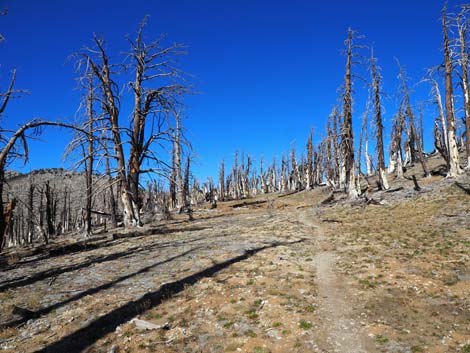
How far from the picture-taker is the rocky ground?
7.38m

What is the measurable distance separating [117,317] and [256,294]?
389 centimetres

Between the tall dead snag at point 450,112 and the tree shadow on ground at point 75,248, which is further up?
the tall dead snag at point 450,112

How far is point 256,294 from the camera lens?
9633 millimetres

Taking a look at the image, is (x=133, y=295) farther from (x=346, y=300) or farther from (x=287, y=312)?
(x=346, y=300)

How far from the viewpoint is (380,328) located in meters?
7.43

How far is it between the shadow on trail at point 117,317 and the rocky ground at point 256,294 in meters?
0.03

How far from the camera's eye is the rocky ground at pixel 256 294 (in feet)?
24.2

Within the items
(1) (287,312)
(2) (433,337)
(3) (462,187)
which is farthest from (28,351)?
(3) (462,187)

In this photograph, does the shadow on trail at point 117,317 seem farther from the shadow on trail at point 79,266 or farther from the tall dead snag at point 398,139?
the tall dead snag at point 398,139

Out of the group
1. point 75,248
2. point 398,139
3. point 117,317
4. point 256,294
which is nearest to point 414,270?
point 256,294

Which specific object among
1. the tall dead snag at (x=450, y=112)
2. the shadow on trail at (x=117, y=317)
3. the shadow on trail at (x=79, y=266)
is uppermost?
the tall dead snag at (x=450, y=112)

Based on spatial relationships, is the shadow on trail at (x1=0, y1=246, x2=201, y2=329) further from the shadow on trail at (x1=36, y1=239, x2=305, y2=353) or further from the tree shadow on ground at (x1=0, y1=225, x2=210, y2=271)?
the tree shadow on ground at (x1=0, y1=225, x2=210, y2=271)

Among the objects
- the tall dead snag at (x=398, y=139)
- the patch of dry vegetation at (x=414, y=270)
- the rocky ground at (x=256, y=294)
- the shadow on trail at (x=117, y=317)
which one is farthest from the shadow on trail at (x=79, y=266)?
the tall dead snag at (x=398, y=139)

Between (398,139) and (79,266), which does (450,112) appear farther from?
(79,266)
